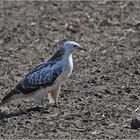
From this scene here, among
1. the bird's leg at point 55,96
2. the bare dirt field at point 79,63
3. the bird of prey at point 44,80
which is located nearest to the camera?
the bare dirt field at point 79,63

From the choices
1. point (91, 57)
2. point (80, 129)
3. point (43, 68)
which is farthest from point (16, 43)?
point (80, 129)

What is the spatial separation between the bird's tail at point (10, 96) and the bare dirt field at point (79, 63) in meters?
0.20

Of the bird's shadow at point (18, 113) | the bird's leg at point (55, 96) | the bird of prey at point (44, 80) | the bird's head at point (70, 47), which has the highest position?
the bird's head at point (70, 47)

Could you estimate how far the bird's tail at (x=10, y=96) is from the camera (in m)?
11.4

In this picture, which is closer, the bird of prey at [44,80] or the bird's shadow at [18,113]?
the bird's shadow at [18,113]

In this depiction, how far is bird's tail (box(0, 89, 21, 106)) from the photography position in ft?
37.4

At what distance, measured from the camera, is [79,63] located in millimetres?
14180

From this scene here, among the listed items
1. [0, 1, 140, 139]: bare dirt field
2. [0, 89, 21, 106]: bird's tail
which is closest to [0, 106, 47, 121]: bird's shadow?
[0, 1, 140, 139]: bare dirt field

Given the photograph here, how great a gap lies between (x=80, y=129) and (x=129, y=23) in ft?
22.3

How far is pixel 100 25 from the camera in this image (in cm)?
1681

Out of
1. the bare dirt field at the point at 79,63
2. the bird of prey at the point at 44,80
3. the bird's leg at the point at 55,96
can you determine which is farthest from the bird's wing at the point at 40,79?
the bare dirt field at the point at 79,63

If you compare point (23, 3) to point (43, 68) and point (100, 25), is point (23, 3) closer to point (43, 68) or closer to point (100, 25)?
point (100, 25)

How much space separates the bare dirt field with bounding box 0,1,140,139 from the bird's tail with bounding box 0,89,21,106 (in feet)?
0.65

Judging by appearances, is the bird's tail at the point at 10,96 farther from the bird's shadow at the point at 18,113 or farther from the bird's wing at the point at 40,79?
the bird's shadow at the point at 18,113
